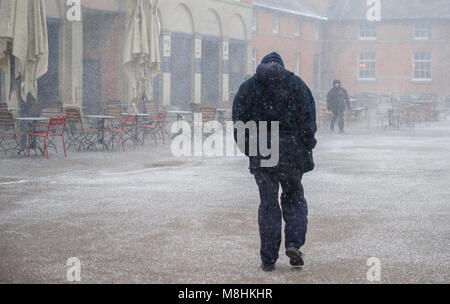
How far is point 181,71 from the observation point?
2834cm

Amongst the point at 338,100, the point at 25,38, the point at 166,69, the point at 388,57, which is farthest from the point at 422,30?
the point at 25,38

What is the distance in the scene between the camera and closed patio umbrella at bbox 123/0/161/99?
695 inches

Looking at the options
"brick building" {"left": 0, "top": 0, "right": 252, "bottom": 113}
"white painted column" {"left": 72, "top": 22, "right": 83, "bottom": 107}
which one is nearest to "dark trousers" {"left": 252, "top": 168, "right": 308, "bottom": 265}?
"brick building" {"left": 0, "top": 0, "right": 252, "bottom": 113}

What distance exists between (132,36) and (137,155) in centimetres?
414

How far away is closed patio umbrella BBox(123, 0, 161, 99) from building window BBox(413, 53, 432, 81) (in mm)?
33023

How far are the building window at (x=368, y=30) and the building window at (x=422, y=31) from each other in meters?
2.69

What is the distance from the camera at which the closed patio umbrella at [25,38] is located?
543 inches

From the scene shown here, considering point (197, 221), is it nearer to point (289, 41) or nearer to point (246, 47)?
point (246, 47)

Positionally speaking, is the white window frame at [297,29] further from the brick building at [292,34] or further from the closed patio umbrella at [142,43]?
the closed patio umbrella at [142,43]

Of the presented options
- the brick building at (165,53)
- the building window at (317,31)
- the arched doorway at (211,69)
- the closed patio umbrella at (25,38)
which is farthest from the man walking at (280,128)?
the building window at (317,31)
